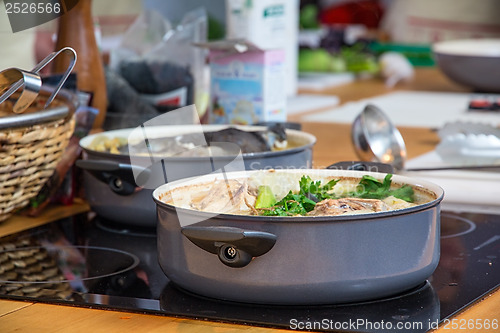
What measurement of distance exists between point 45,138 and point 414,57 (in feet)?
6.42

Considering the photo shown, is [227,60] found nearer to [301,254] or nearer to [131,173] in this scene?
[131,173]

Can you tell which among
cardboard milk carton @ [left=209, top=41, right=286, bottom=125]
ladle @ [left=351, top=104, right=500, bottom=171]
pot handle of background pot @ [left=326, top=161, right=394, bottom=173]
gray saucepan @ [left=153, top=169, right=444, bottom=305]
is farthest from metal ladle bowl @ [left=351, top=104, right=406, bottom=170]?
gray saucepan @ [left=153, top=169, right=444, bottom=305]

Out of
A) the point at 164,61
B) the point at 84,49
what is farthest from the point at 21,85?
the point at 164,61

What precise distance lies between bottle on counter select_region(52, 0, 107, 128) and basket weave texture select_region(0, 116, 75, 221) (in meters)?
0.24

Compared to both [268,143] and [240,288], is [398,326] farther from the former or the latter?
[268,143]

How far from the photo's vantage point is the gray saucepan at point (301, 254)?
0.58 m

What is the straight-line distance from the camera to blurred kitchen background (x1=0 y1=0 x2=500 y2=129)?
3.94 ft

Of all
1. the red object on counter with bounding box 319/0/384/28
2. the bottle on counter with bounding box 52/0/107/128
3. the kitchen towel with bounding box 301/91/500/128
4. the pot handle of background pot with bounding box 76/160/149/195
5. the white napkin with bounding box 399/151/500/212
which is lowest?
the red object on counter with bounding box 319/0/384/28

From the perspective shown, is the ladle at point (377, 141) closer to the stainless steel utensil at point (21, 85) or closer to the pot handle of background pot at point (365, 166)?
the pot handle of background pot at point (365, 166)

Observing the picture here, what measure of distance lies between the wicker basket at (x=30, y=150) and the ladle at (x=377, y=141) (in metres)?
0.41

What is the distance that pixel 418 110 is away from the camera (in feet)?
5.59

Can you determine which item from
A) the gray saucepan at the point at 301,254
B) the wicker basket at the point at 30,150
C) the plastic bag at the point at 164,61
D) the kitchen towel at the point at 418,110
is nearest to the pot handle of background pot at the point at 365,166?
the gray saucepan at the point at 301,254

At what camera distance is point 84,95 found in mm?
1053

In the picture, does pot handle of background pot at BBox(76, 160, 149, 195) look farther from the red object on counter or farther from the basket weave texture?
the red object on counter
